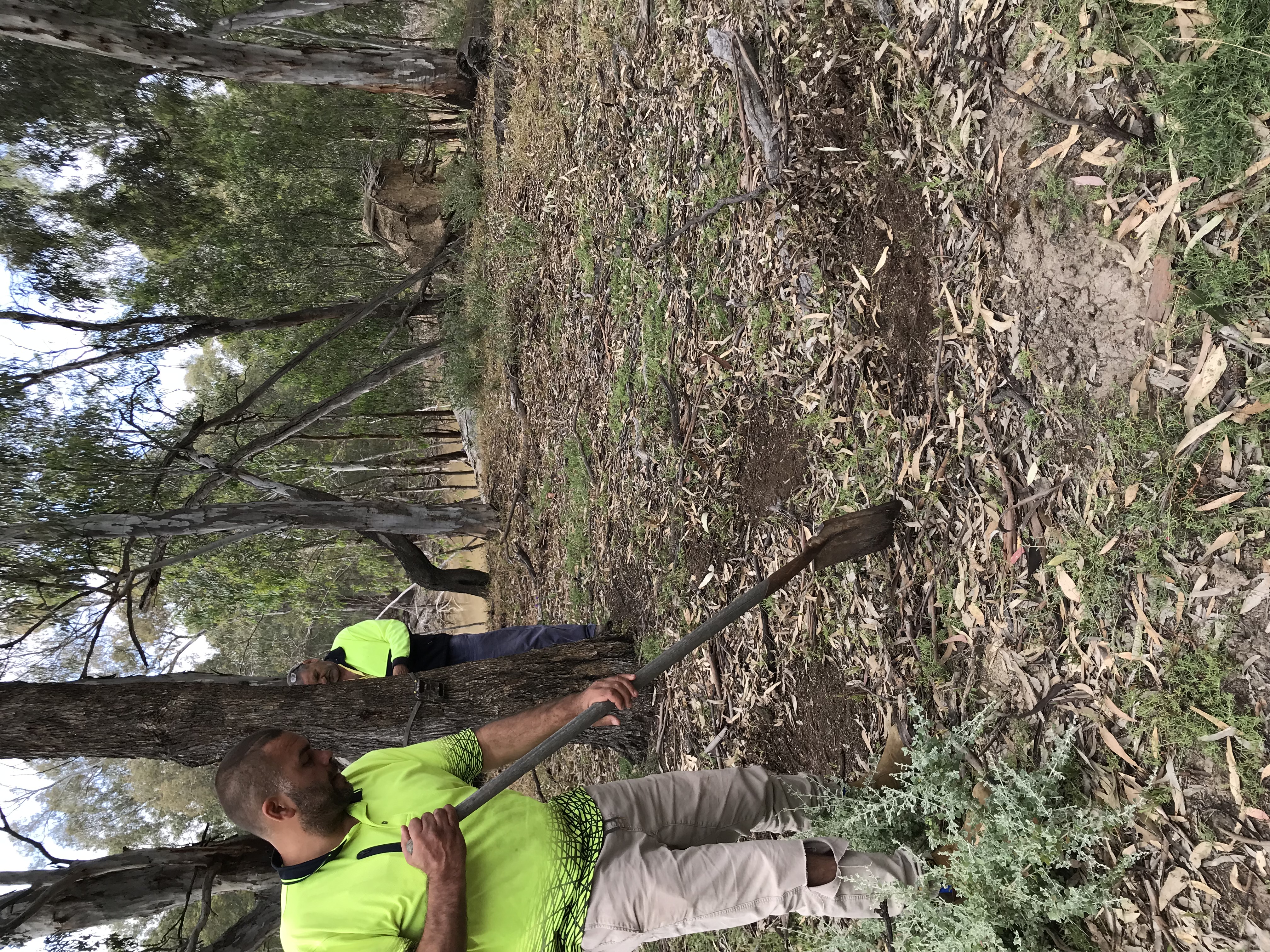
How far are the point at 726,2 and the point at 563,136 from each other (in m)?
3.06

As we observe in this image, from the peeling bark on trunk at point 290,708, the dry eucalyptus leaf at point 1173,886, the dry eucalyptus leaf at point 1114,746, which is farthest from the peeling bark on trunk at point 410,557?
the dry eucalyptus leaf at point 1173,886

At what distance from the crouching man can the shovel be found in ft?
0.41

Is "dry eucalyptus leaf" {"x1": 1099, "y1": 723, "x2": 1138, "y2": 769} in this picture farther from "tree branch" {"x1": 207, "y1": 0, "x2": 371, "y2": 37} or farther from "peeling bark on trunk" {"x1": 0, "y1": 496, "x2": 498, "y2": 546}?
"tree branch" {"x1": 207, "y1": 0, "x2": 371, "y2": 37}

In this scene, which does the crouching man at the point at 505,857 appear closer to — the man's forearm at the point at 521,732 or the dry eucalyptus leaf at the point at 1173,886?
the man's forearm at the point at 521,732

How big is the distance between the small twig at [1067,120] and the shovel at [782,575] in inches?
56.1

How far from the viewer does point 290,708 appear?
4.45m

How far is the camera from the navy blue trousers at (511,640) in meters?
Result: 5.64

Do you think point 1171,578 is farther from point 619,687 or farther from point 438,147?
point 438,147

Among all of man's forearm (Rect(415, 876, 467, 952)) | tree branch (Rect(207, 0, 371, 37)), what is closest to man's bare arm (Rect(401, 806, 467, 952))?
man's forearm (Rect(415, 876, 467, 952))

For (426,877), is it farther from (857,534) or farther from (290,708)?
(290,708)

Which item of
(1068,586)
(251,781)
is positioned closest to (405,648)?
(251,781)

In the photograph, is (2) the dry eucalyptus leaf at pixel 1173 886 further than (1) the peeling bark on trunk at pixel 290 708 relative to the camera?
No

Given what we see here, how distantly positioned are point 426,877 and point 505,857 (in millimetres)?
278

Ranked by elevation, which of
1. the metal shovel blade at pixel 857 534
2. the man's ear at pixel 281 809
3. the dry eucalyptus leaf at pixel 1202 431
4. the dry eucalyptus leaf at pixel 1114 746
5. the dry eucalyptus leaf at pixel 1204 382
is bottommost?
the man's ear at pixel 281 809
